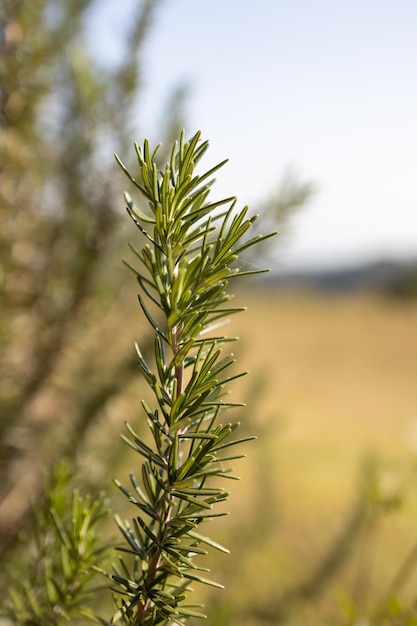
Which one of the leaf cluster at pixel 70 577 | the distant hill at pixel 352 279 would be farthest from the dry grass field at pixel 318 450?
the distant hill at pixel 352 279

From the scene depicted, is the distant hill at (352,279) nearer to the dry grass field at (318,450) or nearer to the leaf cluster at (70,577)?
the dry grass field at (318,450)

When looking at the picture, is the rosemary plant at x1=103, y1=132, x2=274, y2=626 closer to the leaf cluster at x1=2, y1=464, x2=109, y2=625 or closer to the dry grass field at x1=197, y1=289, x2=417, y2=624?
the leaf cluster at x1=2, y1=464, x2=109, y2=625

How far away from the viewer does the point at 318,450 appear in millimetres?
1637

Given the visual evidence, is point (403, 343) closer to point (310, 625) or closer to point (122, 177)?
point (310, 625)

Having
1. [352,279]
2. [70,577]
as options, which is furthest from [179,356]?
[352,279]

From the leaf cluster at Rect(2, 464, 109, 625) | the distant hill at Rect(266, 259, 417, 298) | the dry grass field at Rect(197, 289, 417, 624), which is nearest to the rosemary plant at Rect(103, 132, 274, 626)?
the leaf cluster at Rect(2, 464, 109, 625)

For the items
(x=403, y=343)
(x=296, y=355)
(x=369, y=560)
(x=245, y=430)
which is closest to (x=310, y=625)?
(x=369, y=560)

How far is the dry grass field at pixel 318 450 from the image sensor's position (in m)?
0.73

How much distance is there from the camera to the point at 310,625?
0.75 metres

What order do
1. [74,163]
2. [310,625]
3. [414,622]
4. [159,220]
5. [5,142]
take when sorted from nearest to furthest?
[159,220] → [414,622] → [5,142] → [74,163] → [310,625]

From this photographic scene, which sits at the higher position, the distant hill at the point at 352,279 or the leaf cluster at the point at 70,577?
the distant hill at the point at 352,279

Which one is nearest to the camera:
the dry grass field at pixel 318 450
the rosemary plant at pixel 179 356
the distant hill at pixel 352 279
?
the rosemary plant at pixel 179 356

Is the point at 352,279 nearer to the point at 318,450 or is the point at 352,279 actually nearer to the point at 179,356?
the point at 318,450

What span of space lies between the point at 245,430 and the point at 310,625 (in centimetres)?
39
